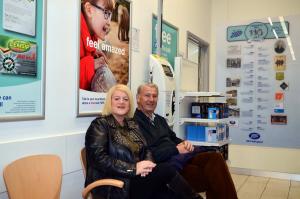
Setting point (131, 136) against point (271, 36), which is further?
point (271, 36)

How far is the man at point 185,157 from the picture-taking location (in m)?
2.76

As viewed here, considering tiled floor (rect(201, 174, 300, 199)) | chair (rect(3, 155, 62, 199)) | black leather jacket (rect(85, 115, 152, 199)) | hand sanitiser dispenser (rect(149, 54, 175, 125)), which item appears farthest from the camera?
tiled floor (rect(201, 174, 300, 199))

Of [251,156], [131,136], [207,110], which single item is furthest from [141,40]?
[251,156]

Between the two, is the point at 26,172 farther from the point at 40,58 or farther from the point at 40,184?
the point at 40,58


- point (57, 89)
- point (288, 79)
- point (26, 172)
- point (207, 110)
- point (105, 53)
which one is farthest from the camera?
point (288, 79)

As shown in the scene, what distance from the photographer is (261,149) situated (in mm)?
5109

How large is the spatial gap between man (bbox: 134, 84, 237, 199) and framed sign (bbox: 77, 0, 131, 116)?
1.10ft

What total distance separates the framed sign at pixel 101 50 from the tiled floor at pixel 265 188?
211 cm

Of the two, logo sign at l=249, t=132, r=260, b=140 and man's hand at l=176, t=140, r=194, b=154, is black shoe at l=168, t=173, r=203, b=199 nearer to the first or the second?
man's hand at l=176, t=140, r=194, b=154

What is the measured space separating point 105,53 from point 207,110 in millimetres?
1571

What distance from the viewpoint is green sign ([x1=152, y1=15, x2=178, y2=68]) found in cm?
389

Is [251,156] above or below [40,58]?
below

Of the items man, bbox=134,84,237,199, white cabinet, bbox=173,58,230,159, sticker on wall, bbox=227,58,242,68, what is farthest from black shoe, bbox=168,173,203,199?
sticker on wall, bbox=227,58,242,68

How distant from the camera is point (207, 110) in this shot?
394cm
